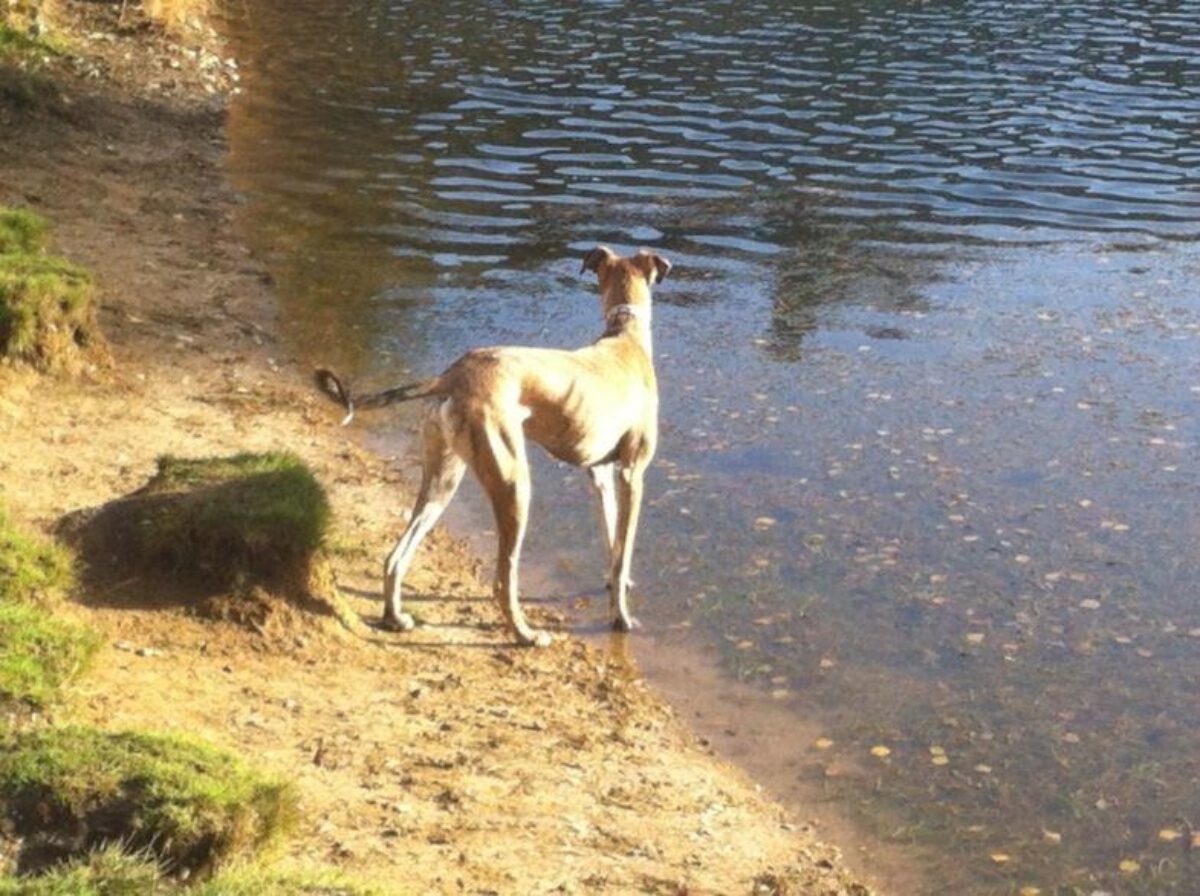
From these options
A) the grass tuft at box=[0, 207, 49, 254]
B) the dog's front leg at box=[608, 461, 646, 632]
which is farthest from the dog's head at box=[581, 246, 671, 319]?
the grass tuft at box=[0, 207, 49, 254]

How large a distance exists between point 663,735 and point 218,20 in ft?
80.0

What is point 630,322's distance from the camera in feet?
32.8

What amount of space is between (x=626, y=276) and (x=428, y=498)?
2167mm

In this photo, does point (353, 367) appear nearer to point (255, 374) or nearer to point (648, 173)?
point (255, 374)

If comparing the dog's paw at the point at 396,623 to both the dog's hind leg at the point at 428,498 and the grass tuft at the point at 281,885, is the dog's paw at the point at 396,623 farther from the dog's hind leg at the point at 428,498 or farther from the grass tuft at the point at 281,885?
the grass tuft at the point at 281,885

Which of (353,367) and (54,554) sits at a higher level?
(54,554)

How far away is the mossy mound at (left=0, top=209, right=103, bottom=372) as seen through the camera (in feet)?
36.3

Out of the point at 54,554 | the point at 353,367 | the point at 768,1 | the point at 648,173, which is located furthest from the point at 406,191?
the point at 768,1

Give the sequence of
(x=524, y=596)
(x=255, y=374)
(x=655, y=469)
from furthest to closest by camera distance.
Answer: (x=255, y=374) → (x=655, y=469) → (x=524, y=596)


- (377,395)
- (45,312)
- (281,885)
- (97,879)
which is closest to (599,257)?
(377,395)

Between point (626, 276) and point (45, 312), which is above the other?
point (626, 276)

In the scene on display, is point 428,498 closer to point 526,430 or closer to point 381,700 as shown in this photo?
point 526,430

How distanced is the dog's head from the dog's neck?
64mm

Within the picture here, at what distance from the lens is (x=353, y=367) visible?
13.7m
